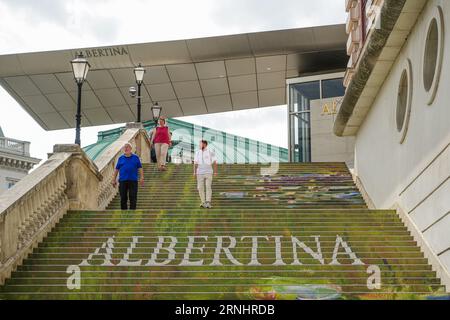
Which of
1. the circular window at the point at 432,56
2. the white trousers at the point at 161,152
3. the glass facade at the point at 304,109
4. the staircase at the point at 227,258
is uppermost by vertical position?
the glass facade at the point at 304,109

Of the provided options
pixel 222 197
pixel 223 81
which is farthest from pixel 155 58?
pixel 222 197

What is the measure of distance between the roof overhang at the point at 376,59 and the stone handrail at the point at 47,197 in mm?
6009

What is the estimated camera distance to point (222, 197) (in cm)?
2066

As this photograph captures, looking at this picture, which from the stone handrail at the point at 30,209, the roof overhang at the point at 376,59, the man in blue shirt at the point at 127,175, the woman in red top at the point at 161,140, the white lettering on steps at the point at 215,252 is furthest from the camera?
the woman in red top at the point at 161,140

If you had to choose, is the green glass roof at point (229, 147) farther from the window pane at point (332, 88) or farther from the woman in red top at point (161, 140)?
the woman in red top at point (161, 140)

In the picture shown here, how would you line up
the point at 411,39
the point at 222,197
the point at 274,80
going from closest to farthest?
the point at 411,39 → the point at 222,197 → the point at 274,80

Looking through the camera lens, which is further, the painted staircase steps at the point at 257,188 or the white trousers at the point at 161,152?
the white trousers at the point at 161,152

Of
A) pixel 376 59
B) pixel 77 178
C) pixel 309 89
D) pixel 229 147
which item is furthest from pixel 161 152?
pixel 229 147

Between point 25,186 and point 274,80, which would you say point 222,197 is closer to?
point 25,186

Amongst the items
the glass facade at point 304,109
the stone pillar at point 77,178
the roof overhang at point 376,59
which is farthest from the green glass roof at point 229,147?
the stone pillar at point 77,178

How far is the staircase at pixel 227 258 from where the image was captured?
39.1 ft

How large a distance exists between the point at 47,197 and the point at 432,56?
22.8ft

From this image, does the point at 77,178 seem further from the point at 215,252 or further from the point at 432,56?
the point at 432,56

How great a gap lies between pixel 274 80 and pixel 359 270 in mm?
31563
